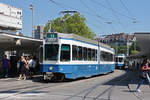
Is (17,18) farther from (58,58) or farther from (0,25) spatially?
(58,58)

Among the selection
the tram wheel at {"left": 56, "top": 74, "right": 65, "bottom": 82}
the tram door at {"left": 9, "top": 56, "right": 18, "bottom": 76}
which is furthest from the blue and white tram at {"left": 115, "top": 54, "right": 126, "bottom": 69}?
the tram wheel at {"left": 56, "top": 74, "right": 65, "bottom": 82}

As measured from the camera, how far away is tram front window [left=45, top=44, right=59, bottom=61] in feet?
61.1

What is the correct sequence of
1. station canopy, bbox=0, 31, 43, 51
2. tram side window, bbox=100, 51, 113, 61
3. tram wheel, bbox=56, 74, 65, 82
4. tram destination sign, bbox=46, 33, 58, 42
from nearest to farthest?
tram destination sign, bbox=46, 33, 58, 42
station canopy, bbox=0, 31, 43, 51
tram wheel, bbox=56, 74, 65, 82
tram side window, bbox=100, 51, 113, 61

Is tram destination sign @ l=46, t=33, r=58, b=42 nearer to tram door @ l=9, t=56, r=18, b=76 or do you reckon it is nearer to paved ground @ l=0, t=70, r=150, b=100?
paved ground @ l=0, t=70, r=150, b=100

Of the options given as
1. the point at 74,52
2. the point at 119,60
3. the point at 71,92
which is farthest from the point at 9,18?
the point at 71,92

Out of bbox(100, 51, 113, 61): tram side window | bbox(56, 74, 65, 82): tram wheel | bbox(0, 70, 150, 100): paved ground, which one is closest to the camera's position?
bbox(0, 70, 150, 100): paved ground

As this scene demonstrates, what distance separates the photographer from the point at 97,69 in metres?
25.4

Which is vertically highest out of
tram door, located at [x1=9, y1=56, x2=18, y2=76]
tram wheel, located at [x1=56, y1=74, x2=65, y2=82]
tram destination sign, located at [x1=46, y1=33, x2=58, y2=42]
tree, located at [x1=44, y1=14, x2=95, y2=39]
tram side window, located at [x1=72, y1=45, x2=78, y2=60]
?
tree, located at [x1=44, y1=14, x2=95, y2=39]

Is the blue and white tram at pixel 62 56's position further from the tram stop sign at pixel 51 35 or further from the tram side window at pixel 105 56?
the tram side window at pixel 105 56

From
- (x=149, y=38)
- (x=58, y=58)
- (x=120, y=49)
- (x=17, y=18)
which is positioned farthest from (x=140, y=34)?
(x=120, y=49)

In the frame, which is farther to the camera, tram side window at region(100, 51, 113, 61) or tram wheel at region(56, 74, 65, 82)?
tram side window at region(100, 51, 113, 61)

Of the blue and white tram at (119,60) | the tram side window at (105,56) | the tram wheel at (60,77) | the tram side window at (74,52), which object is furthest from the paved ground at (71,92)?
the blue and white tram at (119,60)

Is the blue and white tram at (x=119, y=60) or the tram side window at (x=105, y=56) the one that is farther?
the blue and white tram at (x=119, y=60)

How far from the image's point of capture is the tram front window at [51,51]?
61.1 feet
